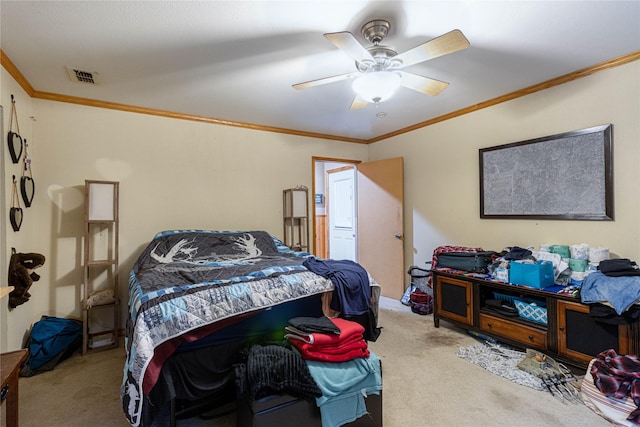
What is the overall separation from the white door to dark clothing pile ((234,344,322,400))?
3.47 meters

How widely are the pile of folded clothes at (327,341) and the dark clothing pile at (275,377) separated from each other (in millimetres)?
85

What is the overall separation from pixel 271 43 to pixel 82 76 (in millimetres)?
1709

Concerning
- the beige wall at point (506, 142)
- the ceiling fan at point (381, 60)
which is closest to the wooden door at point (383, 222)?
the beige wall at point (506, 142)

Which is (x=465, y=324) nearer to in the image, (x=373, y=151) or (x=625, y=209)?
(x=625, y=209)

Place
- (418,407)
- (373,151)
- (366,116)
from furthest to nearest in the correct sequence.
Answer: (373,151) < (366,116) < (418,407)

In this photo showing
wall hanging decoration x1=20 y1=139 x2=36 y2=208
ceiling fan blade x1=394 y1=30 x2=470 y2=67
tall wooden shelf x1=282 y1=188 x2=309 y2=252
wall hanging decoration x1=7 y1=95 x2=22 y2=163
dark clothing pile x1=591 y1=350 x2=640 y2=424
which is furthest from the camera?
tall wooden shelf x1=282 y1=188 x2=309 y2=252

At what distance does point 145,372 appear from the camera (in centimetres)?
150

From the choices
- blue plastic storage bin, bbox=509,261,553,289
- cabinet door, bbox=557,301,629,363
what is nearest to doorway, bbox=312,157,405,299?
blue plastic storage bin, bbox=509,261,553,289

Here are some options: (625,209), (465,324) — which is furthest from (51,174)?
(625,209)

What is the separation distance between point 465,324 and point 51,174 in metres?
4.20

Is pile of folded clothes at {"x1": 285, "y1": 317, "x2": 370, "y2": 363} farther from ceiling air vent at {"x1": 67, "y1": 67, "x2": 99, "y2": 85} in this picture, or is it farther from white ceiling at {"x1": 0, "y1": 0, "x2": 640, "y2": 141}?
ceiling air vent at {"x1": 67, "y1": 67, "x2": 99, "y2": 85}

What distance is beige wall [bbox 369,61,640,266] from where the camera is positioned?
2.37 metres

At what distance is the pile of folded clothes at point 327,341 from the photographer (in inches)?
64.4

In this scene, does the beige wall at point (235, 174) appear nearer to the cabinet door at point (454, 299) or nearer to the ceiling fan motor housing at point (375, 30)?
the cabinet door at point (454, 299)
